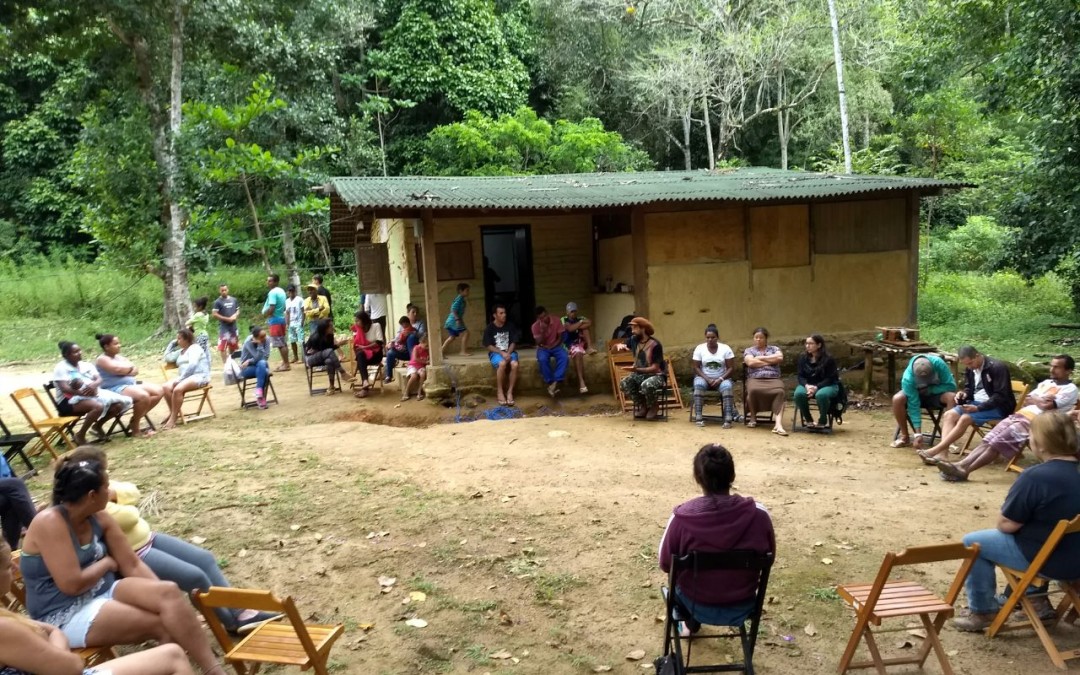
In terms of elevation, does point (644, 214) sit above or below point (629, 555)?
above

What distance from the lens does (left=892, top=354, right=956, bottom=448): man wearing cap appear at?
24.8 feet

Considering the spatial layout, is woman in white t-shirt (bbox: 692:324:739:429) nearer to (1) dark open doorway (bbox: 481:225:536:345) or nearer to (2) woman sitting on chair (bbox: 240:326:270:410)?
(1) dark open doorway (bbox: 481:225:536:345)

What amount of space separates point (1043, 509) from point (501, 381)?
7.01 meters

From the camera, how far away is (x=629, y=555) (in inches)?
188

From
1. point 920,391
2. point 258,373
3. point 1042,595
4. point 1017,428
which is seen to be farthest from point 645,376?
point 1042,595

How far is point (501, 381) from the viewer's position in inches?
387

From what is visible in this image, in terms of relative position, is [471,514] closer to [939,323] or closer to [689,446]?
[689,446]

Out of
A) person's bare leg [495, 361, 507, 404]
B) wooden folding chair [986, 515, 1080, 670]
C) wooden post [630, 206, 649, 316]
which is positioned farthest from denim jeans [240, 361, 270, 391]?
wooden folding chair [986, 515, 1080, 670]

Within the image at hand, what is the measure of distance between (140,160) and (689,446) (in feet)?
45.1

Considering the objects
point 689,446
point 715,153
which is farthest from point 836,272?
point 715,153

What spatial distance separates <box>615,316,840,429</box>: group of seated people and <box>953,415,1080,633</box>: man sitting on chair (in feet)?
15.5

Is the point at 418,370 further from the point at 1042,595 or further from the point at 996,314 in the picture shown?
the point at 996,314

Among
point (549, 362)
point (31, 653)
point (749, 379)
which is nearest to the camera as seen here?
point (31, 653)

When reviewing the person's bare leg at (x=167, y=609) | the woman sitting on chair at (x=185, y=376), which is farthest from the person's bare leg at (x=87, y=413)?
the person's bare leg at (x=167, y=609)
